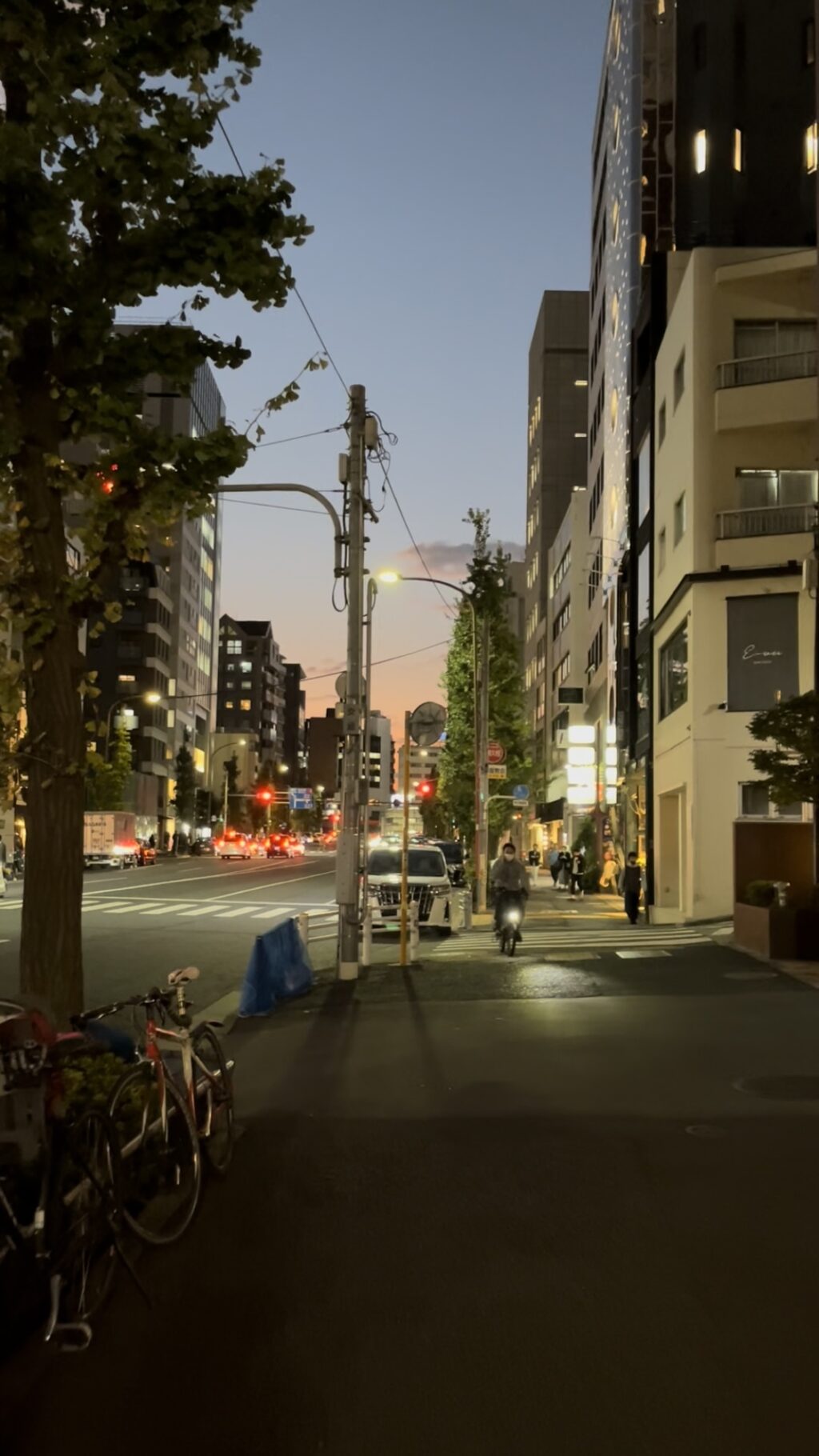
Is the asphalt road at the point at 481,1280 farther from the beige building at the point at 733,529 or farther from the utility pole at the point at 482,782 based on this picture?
the utility pole at the point at 482,782

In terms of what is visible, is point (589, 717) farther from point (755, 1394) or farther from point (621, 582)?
point (755, 1394)

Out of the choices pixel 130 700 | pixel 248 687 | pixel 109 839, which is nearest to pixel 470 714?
pixel 109 839

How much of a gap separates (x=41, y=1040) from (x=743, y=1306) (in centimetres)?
307

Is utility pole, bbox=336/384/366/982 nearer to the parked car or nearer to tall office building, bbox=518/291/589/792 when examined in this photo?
tall office building, bbox=518/291/589/792

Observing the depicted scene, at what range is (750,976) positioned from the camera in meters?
16.9

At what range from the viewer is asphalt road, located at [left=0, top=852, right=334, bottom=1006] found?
17.5 meters

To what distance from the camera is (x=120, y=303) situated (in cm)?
723

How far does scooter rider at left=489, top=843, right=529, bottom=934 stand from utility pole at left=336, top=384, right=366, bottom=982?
4176mm

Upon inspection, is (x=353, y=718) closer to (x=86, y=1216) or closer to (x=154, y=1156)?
(x=154, y=1156)

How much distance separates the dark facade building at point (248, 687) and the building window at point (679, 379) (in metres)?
144

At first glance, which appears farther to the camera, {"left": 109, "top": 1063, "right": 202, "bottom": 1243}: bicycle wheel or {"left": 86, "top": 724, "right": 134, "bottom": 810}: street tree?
{"left": 86, "top": 724, "right": 134, "bottom": 810}: street tree

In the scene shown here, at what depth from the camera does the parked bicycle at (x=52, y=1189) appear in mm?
4566

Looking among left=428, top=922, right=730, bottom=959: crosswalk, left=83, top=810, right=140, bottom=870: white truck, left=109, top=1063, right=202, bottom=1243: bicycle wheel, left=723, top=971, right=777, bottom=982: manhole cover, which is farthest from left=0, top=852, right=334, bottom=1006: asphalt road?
left=83, top=810, right=140, bottom=870: white truck

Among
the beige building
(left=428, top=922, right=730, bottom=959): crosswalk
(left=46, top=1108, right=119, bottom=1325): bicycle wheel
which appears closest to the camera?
(left=46, top=1108, right=119, bottom=1325): bicycle wheel
